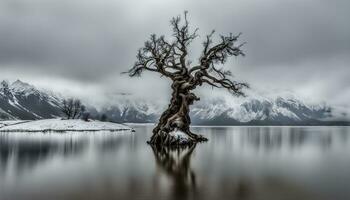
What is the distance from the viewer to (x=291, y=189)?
460 inches

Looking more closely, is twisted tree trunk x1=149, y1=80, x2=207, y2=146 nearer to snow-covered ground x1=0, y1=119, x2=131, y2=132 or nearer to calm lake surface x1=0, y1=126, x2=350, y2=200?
calm lake surface x1=0, y1=126, x2=350, y2=200

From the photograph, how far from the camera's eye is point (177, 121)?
1394 inches

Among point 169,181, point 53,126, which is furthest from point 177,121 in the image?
point 53,126

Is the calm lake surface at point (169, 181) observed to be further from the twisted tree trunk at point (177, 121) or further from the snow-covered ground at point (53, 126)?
the snow-covered ground at point (53, 126)

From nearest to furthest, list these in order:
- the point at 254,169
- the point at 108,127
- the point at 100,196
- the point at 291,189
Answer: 1. the point at 100,196
2. the point at 291,189
3. the point at 254,169
4. the point at 108,127

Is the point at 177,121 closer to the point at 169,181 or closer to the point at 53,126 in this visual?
the point at 169,181

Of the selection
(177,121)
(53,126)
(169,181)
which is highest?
(177,121)

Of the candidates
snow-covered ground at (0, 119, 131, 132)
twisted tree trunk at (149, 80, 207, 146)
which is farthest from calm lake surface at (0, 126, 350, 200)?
snow-covered ground at (0, 119, 131, 132)

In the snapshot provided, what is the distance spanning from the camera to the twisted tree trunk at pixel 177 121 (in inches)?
1351

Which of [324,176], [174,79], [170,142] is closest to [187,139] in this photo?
[170,142]

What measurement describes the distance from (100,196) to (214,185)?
13.3 feet

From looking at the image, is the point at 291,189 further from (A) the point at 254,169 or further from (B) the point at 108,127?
(B) the point at 108,127

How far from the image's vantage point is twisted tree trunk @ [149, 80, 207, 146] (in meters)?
34.3

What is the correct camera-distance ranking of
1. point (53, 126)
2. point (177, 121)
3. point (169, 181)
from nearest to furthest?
Answer: point (169, 181), point (177, 121), point (53, 126)
